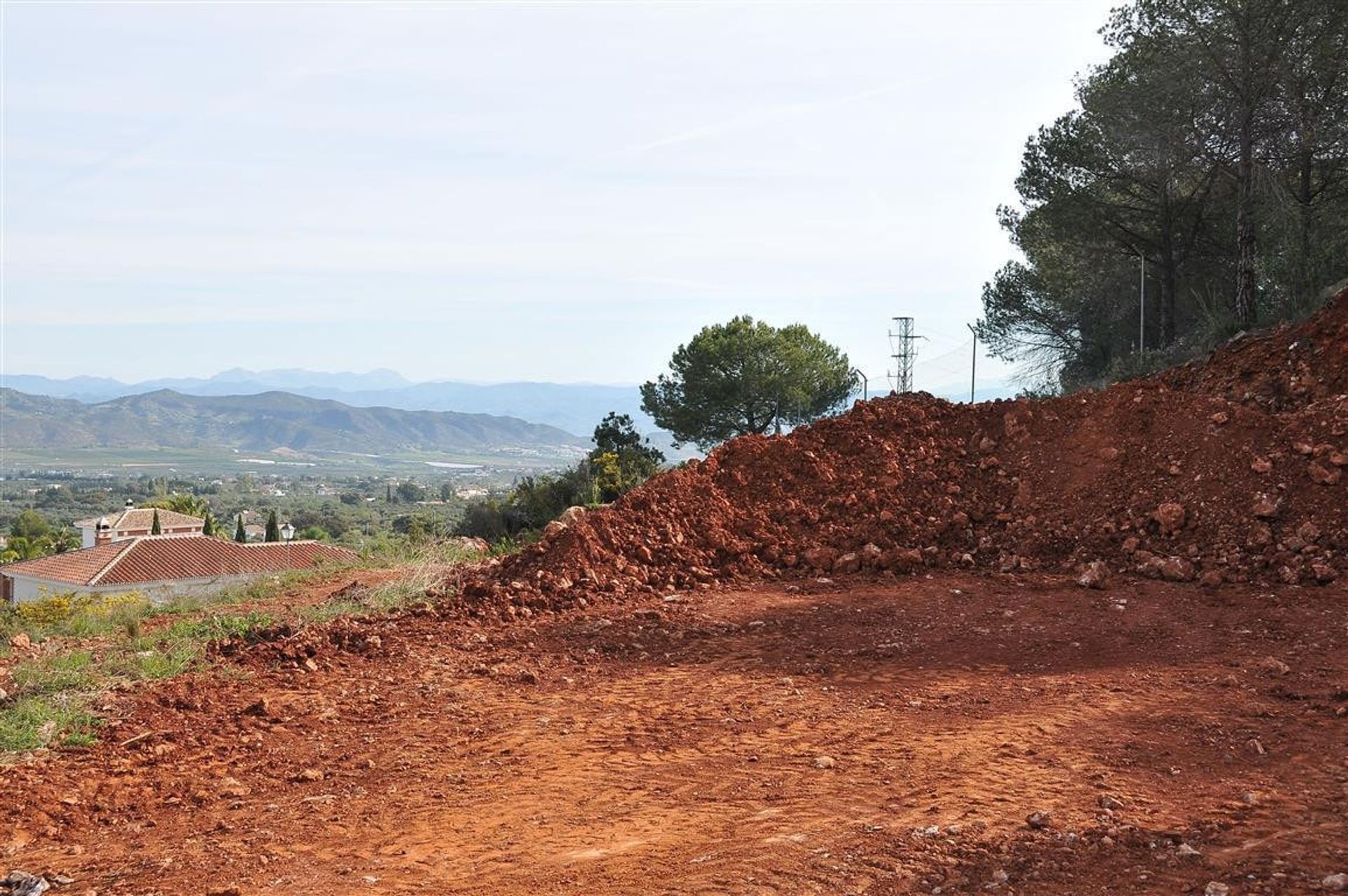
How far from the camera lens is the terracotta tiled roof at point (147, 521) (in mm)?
53062

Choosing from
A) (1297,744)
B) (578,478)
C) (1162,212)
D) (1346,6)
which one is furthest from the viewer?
(578,478)

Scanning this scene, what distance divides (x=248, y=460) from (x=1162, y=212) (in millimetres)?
190736

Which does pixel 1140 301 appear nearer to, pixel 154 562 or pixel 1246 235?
pixel 1246 235

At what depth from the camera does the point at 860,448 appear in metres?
10.6

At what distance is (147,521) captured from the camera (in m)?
→ 55.3

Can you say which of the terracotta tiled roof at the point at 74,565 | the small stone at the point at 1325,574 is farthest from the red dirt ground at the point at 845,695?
the terracotta tiled roof at the point at 74,565

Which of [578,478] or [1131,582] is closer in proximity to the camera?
[1131,582]

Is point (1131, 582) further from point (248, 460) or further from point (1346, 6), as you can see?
point (248, 460)

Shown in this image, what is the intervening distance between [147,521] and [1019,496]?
55.1 metres

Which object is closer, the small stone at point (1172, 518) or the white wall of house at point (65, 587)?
the small stone at point (1172, 518)

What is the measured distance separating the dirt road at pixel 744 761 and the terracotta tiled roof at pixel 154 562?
2264cm

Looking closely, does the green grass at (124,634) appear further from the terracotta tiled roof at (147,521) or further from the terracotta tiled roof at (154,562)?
the terracotta tiled roof at (147,521)

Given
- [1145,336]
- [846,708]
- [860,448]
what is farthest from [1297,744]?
[1145,336]

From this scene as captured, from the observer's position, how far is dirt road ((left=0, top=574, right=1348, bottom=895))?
12.1 ft
